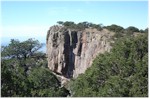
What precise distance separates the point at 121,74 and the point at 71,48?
15134 mm

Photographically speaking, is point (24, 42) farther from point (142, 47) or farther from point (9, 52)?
point (142, 47)

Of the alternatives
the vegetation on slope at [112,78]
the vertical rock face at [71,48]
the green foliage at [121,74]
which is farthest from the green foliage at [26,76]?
the green foliage at [121,74]

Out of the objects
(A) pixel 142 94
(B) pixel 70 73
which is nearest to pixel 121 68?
(A) pixel 142 94

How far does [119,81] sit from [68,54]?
1624cm

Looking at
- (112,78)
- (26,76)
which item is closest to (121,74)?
(112,78)

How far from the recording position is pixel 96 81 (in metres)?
12.1

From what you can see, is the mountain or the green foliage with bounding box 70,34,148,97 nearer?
the green foliage with bounding box 70,34,148,97

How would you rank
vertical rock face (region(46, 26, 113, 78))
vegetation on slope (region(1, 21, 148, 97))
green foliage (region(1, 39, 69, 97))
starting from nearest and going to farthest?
1. vegetation on slope (region(1, 21, 148, 97))
2. green foliage (region(1, 39, 69, 97))
3. vertical rock face (region(46, 26, 113, 78))

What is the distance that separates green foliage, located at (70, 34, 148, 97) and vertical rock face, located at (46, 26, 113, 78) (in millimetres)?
11408

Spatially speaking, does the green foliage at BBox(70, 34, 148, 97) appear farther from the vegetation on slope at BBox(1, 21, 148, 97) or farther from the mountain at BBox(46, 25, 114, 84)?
the mountain at BBox(46, 25, 114, 84)

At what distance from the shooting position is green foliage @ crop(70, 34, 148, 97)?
34.3 ft

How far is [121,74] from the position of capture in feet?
38.3

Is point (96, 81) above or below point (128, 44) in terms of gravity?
below

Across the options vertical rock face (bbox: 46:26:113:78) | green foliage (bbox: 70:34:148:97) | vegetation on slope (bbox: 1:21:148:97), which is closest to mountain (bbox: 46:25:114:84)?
vertical rock face (bbox: 46:26:113:78)
